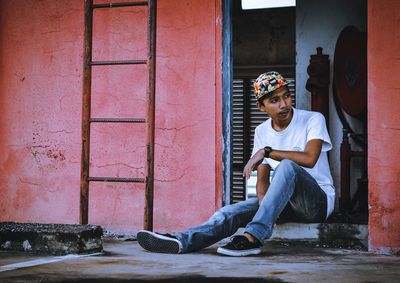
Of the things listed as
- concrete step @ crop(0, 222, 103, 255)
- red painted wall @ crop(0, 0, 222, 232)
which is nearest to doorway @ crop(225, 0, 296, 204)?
red painted wall @ crop(0, 0, 222, 232)

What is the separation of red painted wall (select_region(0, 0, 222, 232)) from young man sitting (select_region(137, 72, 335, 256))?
0.48 meters

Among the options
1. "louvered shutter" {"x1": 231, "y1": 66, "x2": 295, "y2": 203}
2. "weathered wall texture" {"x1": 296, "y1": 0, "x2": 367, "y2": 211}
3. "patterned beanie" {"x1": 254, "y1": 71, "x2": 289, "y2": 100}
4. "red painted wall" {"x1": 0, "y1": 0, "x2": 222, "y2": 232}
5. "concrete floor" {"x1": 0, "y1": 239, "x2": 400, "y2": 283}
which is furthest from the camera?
"louvered shutter" {"x1": 231, "y1": 66, "x2": 295, "y2": 203}

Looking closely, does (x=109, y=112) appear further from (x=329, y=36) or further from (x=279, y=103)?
(x=329, y=36)

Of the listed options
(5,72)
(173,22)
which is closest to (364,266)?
(173,22)

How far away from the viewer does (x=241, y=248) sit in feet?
8.86

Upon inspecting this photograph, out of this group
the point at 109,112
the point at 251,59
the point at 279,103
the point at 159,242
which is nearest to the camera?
the point at 159,242

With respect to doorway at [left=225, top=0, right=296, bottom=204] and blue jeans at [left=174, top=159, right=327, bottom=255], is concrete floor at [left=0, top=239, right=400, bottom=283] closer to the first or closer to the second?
blue jeans at [left=174, top=159, right=327, bottom=255]

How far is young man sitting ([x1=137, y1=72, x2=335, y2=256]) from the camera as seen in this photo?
2.76 meters

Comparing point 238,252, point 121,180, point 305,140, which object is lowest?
point 238,252

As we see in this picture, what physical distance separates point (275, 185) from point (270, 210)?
15 cm

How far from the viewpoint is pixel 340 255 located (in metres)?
2.84

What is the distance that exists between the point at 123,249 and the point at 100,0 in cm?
195

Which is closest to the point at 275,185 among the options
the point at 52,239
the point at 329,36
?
the point at 52,239

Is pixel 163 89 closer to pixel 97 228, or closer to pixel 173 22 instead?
pixel 173 22
